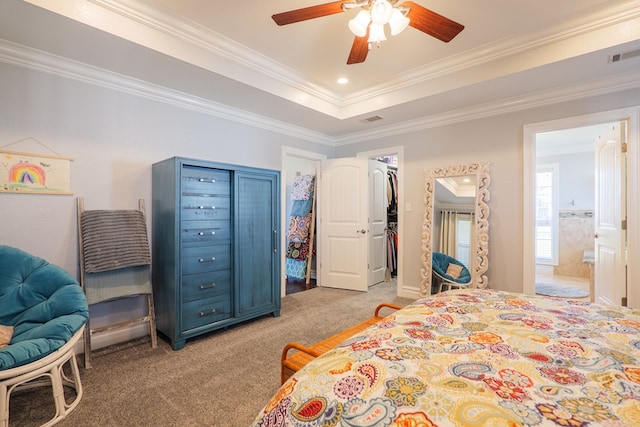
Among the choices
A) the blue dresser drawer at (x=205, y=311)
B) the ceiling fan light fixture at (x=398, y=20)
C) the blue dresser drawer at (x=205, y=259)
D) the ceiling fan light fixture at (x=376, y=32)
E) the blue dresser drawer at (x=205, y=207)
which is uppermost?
the ceiling fan light fixture at (x=398, y=20)

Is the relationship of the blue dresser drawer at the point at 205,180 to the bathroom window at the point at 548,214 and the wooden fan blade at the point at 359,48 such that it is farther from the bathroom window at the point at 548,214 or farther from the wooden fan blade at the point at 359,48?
the bathroom window at the point at 548,214

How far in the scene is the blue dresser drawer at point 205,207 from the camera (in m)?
2.59

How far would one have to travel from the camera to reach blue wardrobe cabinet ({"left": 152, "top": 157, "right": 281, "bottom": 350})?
8.36 feet

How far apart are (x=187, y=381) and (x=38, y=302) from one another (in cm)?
108

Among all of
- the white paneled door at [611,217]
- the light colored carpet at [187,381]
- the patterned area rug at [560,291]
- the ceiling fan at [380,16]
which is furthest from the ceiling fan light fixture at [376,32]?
the patterned area rug at [560,291]

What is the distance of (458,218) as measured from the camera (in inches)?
143

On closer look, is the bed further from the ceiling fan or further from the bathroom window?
the bathroom window

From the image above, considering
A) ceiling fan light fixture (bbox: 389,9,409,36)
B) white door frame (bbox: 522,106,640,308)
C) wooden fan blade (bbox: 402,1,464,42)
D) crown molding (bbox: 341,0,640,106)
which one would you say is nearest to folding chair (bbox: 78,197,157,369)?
ceiling fan light fixture (bbox: 389,9,409,36)

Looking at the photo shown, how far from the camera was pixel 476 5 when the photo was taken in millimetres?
2146

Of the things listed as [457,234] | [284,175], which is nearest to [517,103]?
[457,234]

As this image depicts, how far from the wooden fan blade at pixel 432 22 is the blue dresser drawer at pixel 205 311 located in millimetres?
2750

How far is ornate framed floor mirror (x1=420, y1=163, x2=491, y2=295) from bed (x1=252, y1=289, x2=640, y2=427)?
2.11 m

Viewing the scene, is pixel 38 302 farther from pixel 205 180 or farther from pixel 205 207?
pixel 205 180

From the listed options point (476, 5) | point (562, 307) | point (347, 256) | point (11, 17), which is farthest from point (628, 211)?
point (11, 17)
